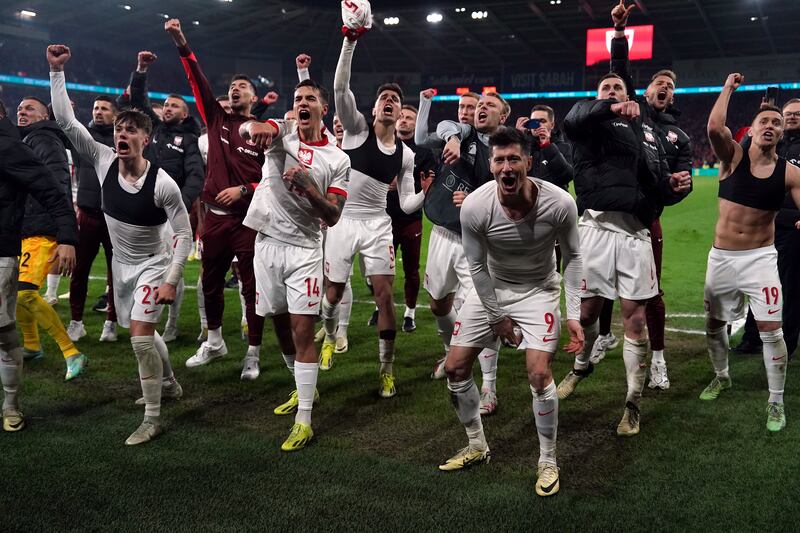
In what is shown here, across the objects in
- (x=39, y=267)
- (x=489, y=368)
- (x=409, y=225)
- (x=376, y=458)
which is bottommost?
(x=376, y=458)

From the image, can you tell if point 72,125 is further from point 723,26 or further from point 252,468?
point 723,26

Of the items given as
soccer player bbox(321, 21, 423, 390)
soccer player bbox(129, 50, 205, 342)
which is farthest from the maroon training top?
soccer player bbox(129, 50, 205, 342)

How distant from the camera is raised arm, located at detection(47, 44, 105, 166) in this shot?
16.1 feet

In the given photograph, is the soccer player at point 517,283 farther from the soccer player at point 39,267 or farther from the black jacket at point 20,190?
the soccer player at point 39,267

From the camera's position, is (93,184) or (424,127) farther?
(93,184)

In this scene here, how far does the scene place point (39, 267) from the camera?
5.84 metres

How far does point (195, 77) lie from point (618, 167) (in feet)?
11.2

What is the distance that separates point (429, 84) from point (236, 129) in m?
39.2

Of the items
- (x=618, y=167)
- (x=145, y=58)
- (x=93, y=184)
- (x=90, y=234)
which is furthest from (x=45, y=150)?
(x=618, y=167)

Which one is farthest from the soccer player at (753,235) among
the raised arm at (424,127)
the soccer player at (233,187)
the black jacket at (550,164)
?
the soccer player at (233,187)

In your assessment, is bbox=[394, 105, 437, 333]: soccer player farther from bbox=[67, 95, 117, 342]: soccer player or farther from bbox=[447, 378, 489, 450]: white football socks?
bbox=[447, 378, 489, 450]: white football socks

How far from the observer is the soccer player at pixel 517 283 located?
12.2ft

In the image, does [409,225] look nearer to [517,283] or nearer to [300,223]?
[300,223]

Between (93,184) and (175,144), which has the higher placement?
(175,144)
